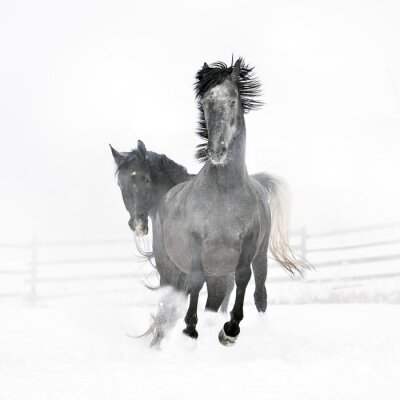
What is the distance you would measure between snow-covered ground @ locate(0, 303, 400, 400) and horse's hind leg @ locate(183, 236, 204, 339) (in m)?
0.14

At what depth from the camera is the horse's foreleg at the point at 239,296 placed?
5.54m

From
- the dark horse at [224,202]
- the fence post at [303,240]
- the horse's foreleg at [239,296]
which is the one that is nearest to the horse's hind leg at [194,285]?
the dark horse at [224,202]

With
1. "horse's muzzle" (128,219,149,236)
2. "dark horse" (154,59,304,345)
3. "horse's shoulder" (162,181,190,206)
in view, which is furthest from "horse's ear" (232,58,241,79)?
"horse's muzzle" (128,219,149,236)

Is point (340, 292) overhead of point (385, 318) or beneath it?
beneath

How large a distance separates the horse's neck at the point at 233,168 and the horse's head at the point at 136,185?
5.25ft

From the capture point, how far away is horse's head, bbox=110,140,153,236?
712 cm

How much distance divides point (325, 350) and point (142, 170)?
2.87m

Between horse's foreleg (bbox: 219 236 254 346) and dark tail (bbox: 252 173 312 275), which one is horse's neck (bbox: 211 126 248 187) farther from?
dark tail (bbox: 252 173 312 275)

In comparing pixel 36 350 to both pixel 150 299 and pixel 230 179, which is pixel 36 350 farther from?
pixel 150 299

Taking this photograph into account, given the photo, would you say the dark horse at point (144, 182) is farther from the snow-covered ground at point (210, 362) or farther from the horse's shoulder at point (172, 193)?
the snow-covered ground at point (210, 362)

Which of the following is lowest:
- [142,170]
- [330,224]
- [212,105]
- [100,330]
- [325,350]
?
[330,224]

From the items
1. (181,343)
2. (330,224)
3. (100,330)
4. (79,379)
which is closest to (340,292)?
(100,330)

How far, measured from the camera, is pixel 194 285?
18.5 feet

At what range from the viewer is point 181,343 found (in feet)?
19.7
